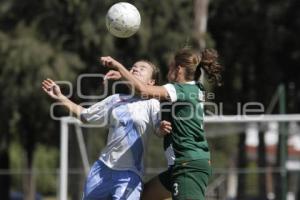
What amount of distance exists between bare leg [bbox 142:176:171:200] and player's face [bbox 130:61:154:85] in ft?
2.77

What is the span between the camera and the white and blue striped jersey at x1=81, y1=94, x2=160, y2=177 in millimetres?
6770

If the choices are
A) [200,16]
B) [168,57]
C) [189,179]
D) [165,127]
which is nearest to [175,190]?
[189,179]

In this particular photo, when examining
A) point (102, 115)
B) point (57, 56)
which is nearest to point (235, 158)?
point (57, 56)

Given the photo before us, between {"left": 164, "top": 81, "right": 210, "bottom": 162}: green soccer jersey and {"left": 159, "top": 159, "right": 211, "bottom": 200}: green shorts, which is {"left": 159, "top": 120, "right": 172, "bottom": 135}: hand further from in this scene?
{"left": 159, "top": 159, "right": 211, "bottom": 200}: green shorts

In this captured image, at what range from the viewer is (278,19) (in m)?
20.7

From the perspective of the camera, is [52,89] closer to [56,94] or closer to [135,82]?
[56,94]

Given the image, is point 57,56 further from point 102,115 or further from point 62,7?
point 102,115

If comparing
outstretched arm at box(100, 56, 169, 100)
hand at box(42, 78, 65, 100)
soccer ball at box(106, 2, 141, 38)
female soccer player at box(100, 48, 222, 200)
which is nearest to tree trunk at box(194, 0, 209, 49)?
soccer ball at box(106, 2, 141, 38)

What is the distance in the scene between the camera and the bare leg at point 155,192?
6.86m

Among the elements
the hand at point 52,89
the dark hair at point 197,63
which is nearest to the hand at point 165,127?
the dark hair at point 197,63

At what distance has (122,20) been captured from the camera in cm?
716

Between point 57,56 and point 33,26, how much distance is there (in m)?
1.05

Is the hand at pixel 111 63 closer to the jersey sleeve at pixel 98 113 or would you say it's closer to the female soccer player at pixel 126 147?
the female soccer player at pixel 126 147

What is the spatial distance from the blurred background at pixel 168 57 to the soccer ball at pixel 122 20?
529 cm
